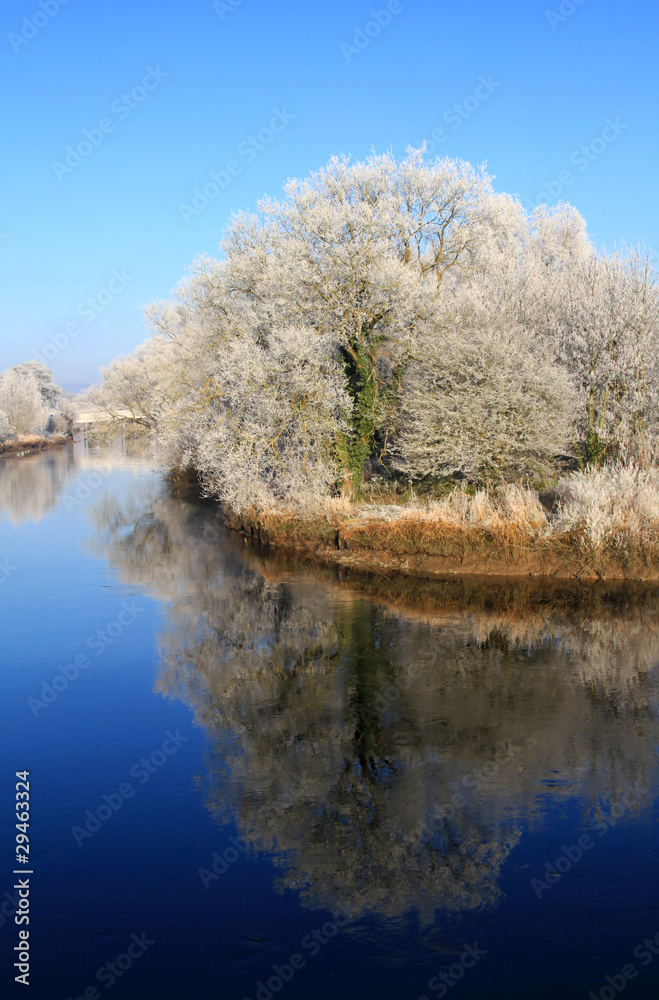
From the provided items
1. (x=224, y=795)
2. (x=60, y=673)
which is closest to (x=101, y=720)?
(x=60, y=673)

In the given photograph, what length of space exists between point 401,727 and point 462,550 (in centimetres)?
891

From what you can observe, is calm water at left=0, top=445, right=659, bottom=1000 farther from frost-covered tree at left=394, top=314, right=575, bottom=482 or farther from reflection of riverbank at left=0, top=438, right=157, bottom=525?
reflection of riverbank at left=0, top=438, right=157, bottom=525

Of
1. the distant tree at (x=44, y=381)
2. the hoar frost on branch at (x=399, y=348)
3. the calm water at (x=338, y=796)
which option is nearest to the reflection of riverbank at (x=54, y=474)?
the hoar frost on branch at (x=399, y=348)

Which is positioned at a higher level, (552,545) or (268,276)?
(268,276)

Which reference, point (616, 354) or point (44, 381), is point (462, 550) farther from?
point (44, 381)

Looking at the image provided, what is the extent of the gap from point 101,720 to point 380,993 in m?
6.09

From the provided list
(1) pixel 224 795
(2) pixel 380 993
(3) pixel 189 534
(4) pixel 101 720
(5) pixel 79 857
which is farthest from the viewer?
(3) pixel 189 534

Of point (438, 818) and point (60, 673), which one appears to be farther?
point (60, 673)

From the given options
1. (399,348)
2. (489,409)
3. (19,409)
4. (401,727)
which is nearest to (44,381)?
(19,409)

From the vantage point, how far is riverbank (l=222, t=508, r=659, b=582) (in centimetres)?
1700

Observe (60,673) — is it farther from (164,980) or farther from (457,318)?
(457,318)

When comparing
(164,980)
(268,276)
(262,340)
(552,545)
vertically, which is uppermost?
(268,276)

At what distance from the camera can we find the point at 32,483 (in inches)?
1564

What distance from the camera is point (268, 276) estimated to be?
23.7m
